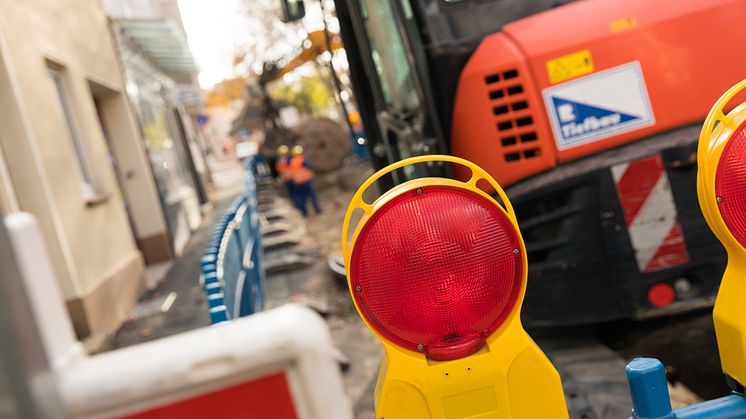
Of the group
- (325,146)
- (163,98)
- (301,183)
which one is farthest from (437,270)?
(325,146)

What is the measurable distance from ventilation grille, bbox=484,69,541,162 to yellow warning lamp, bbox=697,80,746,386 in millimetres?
1716

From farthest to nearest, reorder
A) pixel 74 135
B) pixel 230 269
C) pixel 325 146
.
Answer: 1. pixel 325 146
2. pixel 74 135
3. pixel 230 269

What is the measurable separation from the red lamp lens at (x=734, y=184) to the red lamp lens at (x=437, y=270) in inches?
20.9

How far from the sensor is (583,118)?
138 inches

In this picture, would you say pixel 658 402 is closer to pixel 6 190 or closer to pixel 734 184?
pixel 734 184

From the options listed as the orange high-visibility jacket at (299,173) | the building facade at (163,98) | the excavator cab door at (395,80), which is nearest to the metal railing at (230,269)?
the excavator cab door at (395,80)

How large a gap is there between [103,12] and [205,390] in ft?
42.4

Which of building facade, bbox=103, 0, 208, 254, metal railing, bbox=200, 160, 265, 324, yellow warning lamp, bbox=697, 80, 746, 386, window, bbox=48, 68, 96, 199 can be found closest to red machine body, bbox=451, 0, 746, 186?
metal railing, bbox=200, 160, 265, 324

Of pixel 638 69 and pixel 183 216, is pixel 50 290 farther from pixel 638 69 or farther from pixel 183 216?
pixel 183 216

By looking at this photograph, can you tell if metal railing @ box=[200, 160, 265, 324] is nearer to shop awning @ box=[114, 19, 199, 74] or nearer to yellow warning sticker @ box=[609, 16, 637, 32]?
yellow warning sticker @ box=[609, 16, 637, 32]

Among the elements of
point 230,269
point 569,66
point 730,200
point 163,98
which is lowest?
point 230,269

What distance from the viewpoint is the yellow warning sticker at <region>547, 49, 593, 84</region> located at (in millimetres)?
3475

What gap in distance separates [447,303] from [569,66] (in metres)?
2.07

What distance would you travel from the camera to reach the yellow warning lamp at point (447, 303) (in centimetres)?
177
